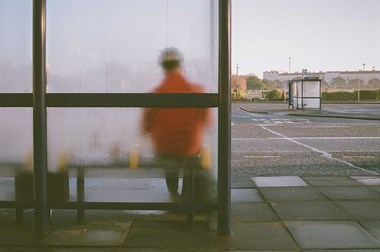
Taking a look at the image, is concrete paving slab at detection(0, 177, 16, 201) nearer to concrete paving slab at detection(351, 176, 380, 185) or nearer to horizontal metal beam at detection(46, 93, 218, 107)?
horizontal metal beam at detection(46, 93, 218, 107)

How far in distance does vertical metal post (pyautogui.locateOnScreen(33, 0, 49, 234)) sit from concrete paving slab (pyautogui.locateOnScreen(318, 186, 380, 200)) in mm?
3608

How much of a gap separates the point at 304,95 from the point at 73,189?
27.5 meters

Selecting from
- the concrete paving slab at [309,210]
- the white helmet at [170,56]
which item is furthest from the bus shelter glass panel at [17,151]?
the concrete paving slab at [309,210]

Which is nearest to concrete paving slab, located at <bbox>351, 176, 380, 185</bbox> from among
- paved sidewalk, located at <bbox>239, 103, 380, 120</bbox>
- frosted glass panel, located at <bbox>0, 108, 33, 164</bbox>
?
frosted glass panel, located at <bbox>0, 108, 33, 164</bbox>

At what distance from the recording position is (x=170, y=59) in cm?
493

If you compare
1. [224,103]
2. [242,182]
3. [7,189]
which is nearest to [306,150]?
[242,182]

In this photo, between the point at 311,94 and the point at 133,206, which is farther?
the point at 311,94

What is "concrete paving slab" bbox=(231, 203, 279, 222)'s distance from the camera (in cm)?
523

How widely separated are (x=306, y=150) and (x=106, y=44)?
300 inches

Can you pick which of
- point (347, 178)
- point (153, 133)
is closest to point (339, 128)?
point (347, 178)

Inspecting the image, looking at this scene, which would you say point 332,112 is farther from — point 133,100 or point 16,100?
point 16,100

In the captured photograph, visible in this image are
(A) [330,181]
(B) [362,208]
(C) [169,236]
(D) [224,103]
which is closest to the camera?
(D) [224,103]

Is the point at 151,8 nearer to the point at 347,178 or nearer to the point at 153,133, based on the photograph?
the point at 153,133

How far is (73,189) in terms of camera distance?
5.31 m
